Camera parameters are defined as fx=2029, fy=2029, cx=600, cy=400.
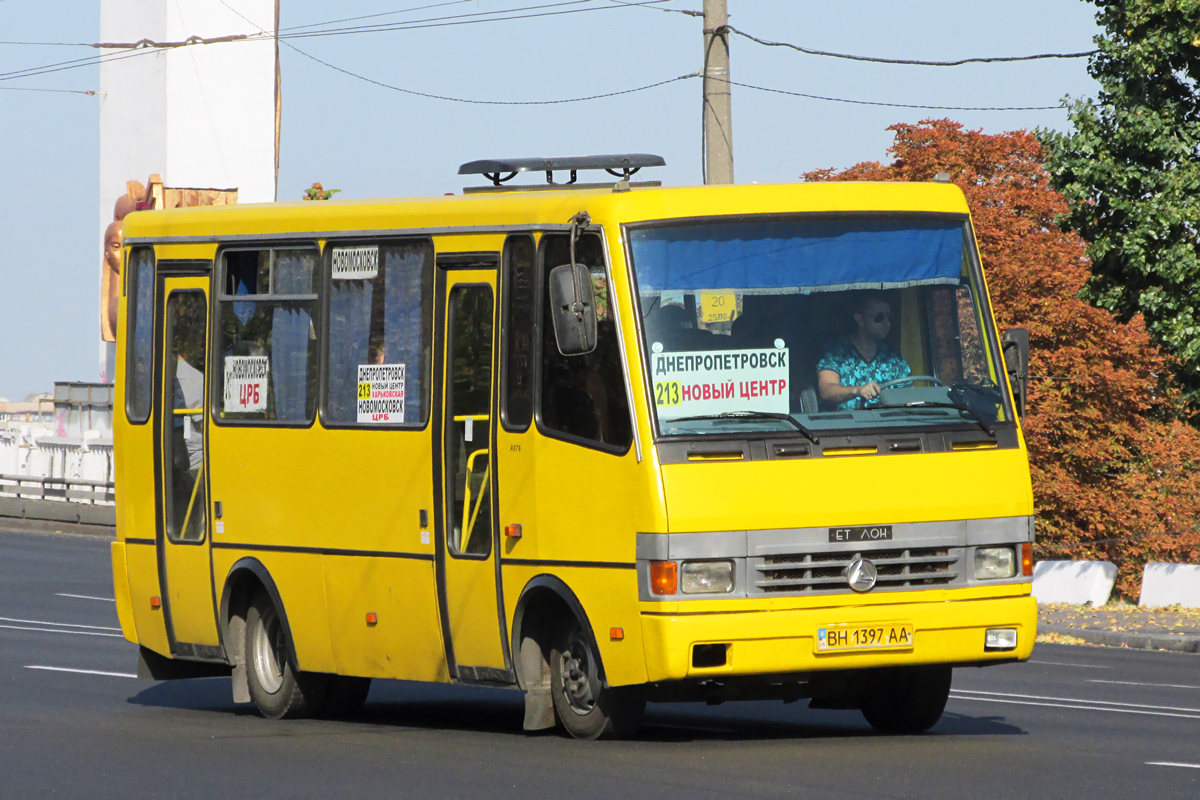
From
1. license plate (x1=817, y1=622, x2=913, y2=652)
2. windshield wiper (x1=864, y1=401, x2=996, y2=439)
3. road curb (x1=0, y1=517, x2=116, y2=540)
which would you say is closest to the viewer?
license plate (x1=817, y1=622, x2=913, y2=652)

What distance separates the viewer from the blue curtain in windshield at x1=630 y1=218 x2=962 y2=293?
10133 millimetres

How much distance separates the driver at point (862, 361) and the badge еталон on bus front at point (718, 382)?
0.25 metres

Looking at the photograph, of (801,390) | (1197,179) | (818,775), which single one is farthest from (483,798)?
(1197,179)

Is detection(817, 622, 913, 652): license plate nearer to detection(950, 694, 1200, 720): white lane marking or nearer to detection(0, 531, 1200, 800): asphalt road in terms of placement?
detection(0, 531, 1200, 800): asphalt road

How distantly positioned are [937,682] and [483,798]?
10.4 feet

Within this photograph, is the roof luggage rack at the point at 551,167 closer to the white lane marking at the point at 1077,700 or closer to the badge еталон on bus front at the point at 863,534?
the badge еталон on bus front at the point at 863,534

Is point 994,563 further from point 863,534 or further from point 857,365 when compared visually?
point 857,365

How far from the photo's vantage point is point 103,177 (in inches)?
3118

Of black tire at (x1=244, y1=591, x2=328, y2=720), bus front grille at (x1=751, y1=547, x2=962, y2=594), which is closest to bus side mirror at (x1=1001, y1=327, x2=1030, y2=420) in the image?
bus front grille at (x1=751, y1=547, x2=962, y2=594)

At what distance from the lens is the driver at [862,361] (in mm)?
10109

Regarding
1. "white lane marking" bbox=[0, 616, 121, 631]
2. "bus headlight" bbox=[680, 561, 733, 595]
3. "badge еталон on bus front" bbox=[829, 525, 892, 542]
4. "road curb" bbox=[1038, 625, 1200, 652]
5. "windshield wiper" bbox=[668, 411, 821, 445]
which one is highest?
"windshield wiper" bbox=[668, 411, 821, 445]

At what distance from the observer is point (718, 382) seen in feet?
32.6

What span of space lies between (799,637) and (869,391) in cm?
133

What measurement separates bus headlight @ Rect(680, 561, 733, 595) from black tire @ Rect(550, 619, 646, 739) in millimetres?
726
